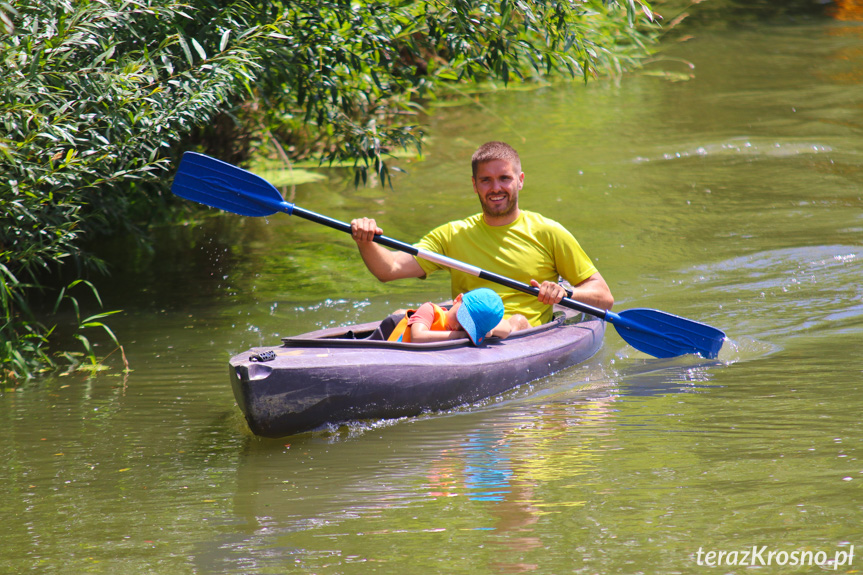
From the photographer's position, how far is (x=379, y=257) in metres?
4.29

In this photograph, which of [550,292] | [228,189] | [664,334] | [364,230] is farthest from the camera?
[664,334]

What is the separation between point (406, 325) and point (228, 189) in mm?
1213

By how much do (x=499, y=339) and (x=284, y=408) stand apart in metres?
1.23

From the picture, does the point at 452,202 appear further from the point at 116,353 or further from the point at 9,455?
the point at 9,455

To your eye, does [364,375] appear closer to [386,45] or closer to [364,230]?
[364,230]

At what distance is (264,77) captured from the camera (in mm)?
5805

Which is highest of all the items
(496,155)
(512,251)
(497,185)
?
(496,155)

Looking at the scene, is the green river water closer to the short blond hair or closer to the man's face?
the man's face

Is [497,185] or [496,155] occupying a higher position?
[496,155]

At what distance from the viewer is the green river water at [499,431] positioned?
104 inches

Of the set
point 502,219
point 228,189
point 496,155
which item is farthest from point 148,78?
point 502,219

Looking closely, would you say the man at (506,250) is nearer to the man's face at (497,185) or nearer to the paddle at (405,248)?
the man's face at (497,185)

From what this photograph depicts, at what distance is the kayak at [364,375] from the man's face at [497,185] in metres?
0.64

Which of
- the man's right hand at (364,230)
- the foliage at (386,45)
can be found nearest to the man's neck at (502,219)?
the man's right hand at (364,230)
